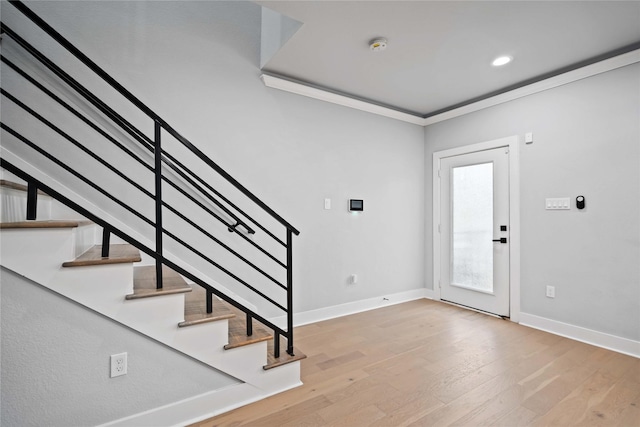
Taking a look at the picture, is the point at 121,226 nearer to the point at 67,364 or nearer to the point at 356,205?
the point at 67,364

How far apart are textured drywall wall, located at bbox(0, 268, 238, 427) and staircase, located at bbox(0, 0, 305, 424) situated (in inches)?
2.9

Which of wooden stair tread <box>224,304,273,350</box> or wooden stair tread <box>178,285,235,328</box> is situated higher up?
wooden stair tread <box>178,285,235,328</box>

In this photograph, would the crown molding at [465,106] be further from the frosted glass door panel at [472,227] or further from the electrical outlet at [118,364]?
the electrical outlet at [118,364]

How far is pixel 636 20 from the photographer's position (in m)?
2.27

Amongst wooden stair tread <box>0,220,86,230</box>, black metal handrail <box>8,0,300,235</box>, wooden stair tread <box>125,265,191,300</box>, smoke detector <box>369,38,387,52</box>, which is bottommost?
wooden stair tread <box>125,265,191,300</box>

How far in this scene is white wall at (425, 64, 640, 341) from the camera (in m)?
2.66

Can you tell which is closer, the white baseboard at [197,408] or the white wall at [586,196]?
the white baseboard at [197,408]

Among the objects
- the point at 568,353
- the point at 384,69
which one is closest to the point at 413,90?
the point at 384,69

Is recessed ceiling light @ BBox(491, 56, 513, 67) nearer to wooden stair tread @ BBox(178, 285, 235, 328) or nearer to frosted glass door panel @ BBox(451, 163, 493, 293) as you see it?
frosted glass door panel @ BBox(451, 163, 493, 293)

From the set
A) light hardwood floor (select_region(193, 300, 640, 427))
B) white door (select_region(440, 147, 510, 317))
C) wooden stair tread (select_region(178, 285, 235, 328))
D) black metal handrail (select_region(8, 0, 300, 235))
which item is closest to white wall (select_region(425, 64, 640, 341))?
white door (select_region(440, 147, 510, 317))

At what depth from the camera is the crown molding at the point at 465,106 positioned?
8.96 feet

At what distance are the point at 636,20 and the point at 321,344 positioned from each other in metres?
3.60

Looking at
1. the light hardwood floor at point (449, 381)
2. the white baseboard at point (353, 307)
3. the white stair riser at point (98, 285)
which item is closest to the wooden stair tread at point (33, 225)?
the white stair riser at point (98, 285)

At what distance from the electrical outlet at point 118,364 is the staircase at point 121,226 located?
16 centimetres
